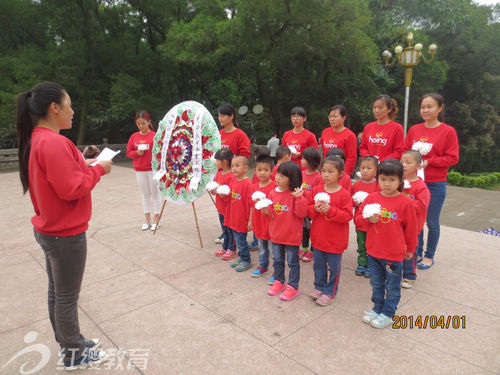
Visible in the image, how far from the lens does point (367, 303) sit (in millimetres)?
2998

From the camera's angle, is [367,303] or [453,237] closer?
[367,303]

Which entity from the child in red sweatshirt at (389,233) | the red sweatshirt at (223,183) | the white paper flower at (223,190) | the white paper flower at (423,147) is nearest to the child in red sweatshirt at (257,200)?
the white paper flower at (223,190)

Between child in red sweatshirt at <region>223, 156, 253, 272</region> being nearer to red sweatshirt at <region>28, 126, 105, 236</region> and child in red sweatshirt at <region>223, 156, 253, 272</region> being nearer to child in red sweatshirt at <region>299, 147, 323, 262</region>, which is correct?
child in red sweatshirt at <region>299, 147, 323, 262</region>

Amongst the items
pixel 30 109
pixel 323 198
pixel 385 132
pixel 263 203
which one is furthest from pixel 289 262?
pixel 30 109

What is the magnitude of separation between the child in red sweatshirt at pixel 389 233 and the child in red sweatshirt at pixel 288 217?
1.97 ft

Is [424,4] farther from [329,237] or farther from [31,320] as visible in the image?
[31,320]

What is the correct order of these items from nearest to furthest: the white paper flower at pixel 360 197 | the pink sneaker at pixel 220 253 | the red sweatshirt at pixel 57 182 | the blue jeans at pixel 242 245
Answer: the red sweatshirt at pixel 57 182 → the white paper flower at pixel 360 197 → the blue jeans at pixel 242 245 → the pink sneaker at pixel 220 253

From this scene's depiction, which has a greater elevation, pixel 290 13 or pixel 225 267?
pixel 290 13

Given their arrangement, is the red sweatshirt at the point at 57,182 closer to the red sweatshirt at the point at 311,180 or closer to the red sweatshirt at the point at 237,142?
the red sweatshirt at the point at 311,180

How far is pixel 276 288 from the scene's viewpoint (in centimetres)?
317

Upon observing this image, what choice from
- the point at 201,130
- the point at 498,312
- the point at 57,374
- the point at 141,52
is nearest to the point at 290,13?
the point at 141,52

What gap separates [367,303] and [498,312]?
1.06 m

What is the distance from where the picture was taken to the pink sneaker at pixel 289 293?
304 centimetres

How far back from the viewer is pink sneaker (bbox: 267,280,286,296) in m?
3.14
